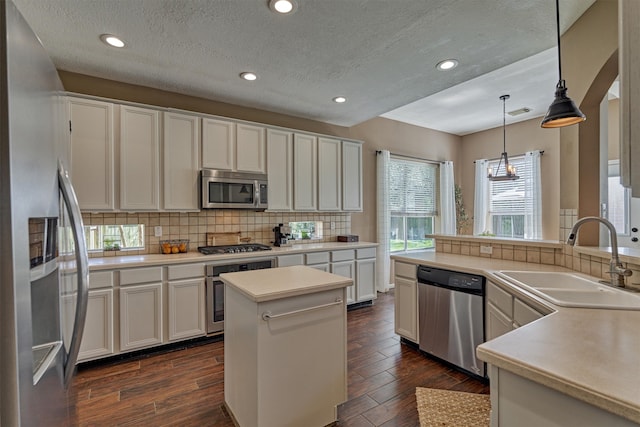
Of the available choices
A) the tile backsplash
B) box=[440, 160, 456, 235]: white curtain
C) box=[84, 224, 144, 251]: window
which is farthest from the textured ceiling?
box=[440, 160, 456, 235]: white curtain

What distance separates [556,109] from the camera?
1.91 m

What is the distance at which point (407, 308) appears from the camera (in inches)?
121

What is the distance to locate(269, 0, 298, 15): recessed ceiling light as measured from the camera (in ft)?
6.77

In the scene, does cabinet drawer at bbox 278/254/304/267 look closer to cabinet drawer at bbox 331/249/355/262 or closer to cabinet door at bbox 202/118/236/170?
cabinet drawer at bbox 331/249/355/262

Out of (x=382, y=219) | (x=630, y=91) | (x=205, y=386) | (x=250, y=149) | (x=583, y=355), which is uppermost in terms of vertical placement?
(x=250, y=149)

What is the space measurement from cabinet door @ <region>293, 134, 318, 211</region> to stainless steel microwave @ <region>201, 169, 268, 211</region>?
50cm

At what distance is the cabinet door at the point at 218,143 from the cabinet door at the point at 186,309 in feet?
4.43

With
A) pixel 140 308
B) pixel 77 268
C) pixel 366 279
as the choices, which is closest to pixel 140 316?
pixel 140 308

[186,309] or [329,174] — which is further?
[329,174]

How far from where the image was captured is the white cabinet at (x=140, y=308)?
9.24ft

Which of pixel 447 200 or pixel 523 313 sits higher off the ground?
pixel 447 200

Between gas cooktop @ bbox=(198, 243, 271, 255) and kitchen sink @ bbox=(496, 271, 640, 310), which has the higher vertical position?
gas cooktop @ bbox=(198, 243, 271, 255)

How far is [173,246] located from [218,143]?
1.30 m

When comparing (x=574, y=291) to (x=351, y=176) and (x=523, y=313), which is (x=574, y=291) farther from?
(x=351, y=176)
